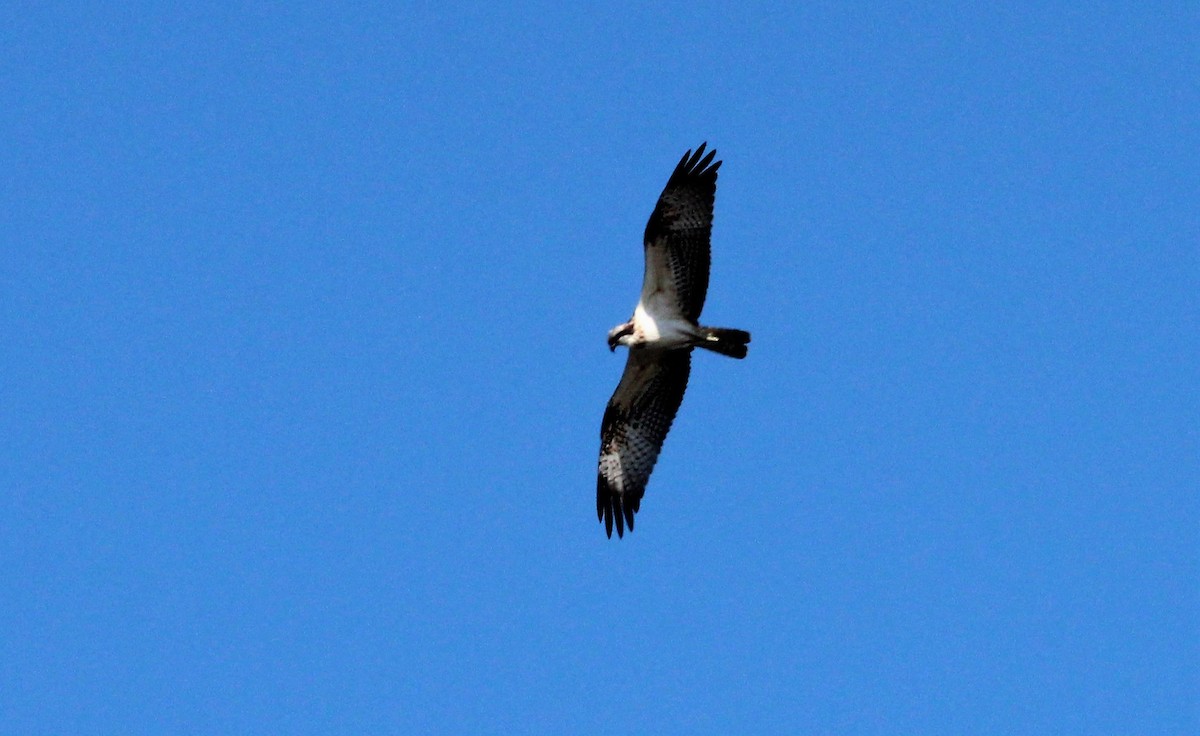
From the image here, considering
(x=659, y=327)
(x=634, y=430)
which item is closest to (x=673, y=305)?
(x=659, y=327)

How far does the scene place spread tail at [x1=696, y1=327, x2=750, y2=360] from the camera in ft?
54.6

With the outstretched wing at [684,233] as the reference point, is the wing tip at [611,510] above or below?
below

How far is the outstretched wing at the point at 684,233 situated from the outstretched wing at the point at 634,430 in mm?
1156

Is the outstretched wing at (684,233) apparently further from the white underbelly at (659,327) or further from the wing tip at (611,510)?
the wing tip at (611,510)

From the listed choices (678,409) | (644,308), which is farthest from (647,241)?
(678,409)

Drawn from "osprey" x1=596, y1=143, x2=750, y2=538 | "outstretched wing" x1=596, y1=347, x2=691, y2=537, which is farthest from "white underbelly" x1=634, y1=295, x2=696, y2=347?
"outstretched wing" x1=596, y1=347, x2=691, y2=537

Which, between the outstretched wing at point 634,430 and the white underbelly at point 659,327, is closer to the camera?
the white underbelly at point 659,327

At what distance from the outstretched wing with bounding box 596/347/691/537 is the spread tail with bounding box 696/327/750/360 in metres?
0.86

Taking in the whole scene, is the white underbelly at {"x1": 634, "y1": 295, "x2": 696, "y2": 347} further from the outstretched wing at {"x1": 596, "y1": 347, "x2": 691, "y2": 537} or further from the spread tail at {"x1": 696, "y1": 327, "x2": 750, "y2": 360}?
the outstretched wing at {"x1": 596, "y1": 347, "x2": 691, "y2": 537}

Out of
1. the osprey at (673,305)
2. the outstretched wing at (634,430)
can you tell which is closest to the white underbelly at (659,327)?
Answer: the osprey at (673,305)

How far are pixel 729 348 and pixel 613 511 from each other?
2.72 meters

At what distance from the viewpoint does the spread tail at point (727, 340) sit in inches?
655

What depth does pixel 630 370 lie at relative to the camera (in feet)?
58.0

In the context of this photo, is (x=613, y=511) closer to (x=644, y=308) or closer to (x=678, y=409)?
(x=678, y=409)
